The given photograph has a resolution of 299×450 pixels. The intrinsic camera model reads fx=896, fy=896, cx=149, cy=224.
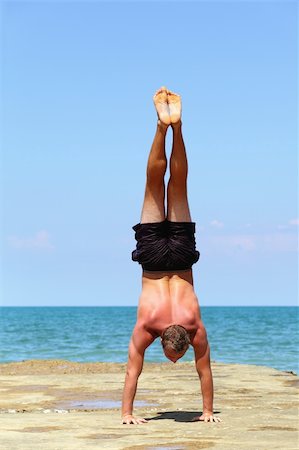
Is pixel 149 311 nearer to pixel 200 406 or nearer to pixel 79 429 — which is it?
pixel 79 429

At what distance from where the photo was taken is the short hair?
8.94 meters

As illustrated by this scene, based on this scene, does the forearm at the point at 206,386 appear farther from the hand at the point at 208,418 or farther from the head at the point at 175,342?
the head at the point at 175,342

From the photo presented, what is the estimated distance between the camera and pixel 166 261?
9.70 m

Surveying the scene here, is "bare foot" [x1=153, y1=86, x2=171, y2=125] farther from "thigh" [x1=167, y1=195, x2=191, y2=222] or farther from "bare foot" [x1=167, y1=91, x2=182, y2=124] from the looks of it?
"thigh" [x1=167, y1=195, x2=191, y2=222]

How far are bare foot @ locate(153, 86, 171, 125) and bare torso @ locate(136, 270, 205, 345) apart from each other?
5.52 feet

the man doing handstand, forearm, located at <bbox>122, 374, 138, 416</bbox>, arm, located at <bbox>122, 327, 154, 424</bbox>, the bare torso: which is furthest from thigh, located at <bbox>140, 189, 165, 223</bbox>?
forearm, located at <bbox>122, 374, 138, 416</bbox>

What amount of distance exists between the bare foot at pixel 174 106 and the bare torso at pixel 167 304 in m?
1.68

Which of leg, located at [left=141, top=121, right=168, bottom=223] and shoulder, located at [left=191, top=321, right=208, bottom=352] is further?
leg, located at [left=141, top=121, right=168, bottom=223]

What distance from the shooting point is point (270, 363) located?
94.5 feet

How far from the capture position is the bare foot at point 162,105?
31.4ft

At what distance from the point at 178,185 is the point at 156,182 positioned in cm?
25

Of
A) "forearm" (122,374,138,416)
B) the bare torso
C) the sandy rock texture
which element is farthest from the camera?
"forearm" (122,374,138,416)

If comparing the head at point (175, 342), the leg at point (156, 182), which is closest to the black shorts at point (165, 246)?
the leg at point (156, 182)

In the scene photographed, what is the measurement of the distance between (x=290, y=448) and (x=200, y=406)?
3465mm
